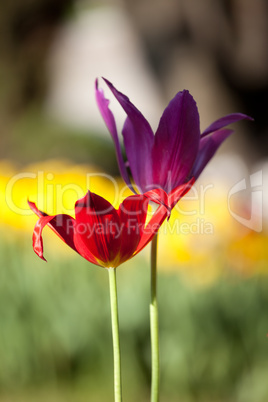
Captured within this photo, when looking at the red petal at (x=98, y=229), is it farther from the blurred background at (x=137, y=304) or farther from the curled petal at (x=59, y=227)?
the blurred background at (x=137, y=304)

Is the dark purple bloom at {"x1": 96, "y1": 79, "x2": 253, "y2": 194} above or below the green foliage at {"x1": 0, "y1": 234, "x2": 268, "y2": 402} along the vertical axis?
above

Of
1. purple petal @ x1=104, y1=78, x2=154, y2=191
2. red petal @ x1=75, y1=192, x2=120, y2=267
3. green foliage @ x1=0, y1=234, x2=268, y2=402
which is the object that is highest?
purple petal @ x1=104, y1=78, x2=154, y2=191

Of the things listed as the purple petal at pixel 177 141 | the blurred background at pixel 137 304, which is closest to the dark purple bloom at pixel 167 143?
the purple petal at pixel 177 141

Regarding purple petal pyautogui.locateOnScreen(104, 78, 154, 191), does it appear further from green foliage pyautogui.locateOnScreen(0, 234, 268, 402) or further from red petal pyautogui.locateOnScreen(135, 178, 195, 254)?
green foliage pyautogui.locateOnScreen(0, 234, 268, 402)

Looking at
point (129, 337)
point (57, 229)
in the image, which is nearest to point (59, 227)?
point (57, 229)

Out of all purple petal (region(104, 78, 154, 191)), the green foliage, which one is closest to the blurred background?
the green foliage

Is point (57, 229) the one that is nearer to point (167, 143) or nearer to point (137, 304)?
point (167, 143)
